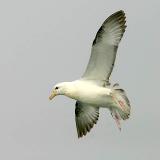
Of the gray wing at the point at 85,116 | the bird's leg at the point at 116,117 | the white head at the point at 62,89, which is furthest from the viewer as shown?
the gray wing at the point at 85,116

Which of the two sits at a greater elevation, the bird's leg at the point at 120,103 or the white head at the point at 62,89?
the white head at the point at 62,89

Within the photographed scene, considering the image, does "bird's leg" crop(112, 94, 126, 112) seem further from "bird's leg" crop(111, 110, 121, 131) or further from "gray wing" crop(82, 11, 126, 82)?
"gray wing" crop(82, 11, 126, 82)

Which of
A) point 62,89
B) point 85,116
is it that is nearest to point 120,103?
point 62,89

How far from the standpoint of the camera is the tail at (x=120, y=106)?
86.2ft

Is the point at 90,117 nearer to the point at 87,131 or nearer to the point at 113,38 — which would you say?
the point at 87,131

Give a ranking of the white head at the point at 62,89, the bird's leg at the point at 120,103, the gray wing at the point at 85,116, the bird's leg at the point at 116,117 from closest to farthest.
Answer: the bird's leg at the point at 120,103, the white head at the point at 62,89, the bird's leg at the point at 116,117, the gray wing at the point at 85,116

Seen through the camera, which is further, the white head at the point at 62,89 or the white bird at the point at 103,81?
the white head at the point at 62,89

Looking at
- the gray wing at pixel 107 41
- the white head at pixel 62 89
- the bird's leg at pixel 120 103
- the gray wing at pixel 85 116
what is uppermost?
the gray wing at pixel 107 41

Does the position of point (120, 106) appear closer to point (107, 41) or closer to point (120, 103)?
point (120, 103)

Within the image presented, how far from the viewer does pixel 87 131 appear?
96.5 feet

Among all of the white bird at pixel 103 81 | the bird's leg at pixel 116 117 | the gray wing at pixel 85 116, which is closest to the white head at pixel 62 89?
the white bird at pixel 103 81

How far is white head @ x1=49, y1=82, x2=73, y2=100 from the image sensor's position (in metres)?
26.6

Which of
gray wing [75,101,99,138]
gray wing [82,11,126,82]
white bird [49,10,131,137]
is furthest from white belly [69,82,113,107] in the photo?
gray wing [75,101,99,138]

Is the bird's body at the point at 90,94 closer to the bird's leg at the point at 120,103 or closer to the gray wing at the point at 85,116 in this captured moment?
the bird's leg at the point at 120,103
